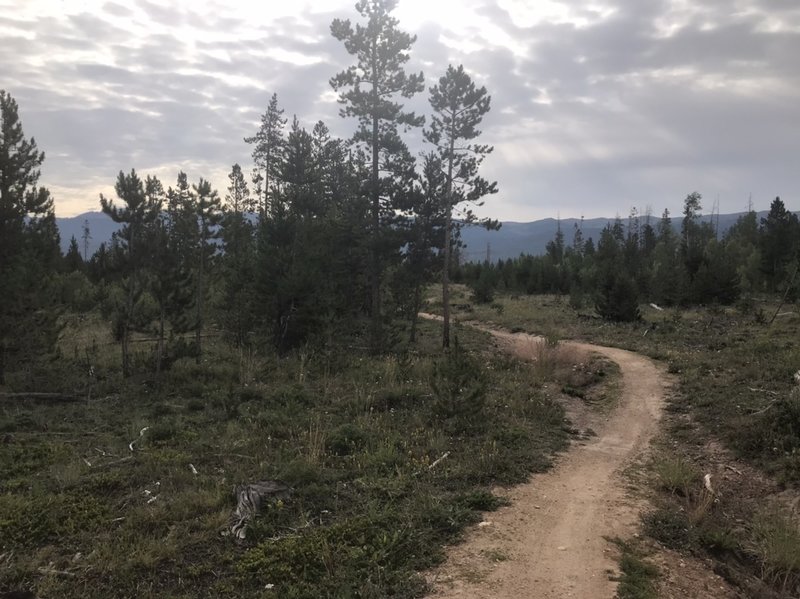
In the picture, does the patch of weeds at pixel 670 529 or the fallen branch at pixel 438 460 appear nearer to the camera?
the patch of weeds at pixel 670 529

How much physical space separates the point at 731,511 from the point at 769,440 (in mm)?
2510

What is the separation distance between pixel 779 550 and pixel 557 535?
2.40m

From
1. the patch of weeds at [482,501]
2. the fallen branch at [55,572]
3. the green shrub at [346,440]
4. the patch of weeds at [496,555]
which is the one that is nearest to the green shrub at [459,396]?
the green shrub at [346,440]

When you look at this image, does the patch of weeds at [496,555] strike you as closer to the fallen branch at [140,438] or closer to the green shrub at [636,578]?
the green shrub at [636,578]

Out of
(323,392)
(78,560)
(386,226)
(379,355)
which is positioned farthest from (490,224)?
(78,560)

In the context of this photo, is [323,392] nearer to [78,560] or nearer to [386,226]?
[78,560]

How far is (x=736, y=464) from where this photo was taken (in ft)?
28.5

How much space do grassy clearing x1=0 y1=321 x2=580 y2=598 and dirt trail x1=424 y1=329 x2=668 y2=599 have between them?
0.34 meters

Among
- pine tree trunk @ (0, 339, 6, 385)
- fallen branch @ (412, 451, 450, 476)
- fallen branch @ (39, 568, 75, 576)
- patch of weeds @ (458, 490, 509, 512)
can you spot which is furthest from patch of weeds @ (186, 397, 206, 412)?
patch of weeds @ (458, 490, 509, 512)

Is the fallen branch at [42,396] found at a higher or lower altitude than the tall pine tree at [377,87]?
lower

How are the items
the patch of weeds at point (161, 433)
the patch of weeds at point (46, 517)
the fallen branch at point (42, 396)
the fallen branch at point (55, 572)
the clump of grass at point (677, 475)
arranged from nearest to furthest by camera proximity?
the fallen branch at point (55, 572) < the patch of weeds at point (46, 517) < the clump of grass at point (677, 475) < the patch of weeds at point (161, 433) < the fallen branch at point (42, 396)

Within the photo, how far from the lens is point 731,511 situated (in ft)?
23.5

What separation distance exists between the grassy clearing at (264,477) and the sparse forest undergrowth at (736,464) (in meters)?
2.28

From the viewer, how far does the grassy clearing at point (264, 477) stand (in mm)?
5344
